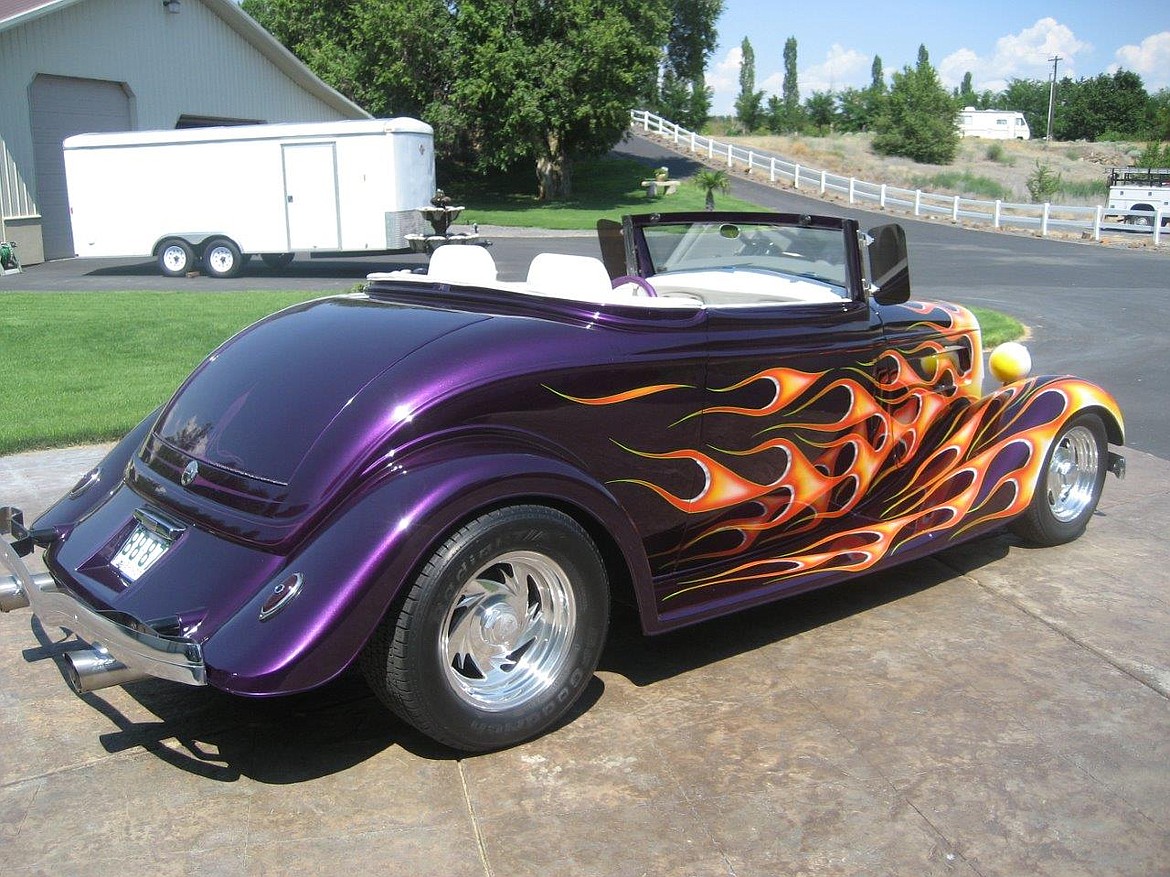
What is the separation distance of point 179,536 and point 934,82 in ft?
190

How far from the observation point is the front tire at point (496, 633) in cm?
300

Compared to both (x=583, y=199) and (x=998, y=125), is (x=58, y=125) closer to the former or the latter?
(x=583, y=199)

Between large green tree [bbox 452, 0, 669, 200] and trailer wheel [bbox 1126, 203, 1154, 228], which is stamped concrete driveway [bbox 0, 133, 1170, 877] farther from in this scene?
large green tree [bbox 452, 0, 669, 200]

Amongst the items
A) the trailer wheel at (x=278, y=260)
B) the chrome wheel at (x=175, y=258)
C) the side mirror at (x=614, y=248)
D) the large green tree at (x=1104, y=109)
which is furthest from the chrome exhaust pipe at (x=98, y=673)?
the large green tree at (x=1104, y=109)

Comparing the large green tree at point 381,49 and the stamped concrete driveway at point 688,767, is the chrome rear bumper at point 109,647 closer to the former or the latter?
the stamped concrete driveway at point 688,767

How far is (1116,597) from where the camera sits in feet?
15.1

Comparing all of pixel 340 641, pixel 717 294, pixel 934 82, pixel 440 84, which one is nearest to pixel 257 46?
pixel 440 84

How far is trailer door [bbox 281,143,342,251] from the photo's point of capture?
60.3 feet

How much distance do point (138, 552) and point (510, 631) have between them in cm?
118

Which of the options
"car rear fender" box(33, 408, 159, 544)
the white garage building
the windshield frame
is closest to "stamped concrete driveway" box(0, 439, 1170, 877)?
"car rear fender" box(33, 408, 159, 544)

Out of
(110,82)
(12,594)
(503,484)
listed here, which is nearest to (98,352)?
(12,594)

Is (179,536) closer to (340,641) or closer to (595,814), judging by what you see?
(340,641)

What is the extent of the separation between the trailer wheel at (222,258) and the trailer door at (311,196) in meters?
0.99

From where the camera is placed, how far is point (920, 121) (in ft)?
176
